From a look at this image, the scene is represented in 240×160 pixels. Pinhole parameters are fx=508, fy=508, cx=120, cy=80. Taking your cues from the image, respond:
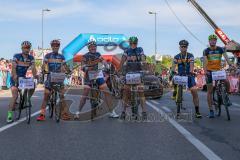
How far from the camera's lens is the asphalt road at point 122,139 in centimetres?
712

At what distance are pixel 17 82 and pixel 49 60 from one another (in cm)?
89

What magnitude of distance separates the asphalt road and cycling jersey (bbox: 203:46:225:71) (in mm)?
1272

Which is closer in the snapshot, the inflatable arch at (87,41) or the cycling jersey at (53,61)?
the cycling jersey at (53,61)

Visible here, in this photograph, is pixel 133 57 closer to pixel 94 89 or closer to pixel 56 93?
pixel 94 89

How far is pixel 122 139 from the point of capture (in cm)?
862

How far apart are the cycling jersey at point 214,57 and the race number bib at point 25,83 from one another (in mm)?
4147

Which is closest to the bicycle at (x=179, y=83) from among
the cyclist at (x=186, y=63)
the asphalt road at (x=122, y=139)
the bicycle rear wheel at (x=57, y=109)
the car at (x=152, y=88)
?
the cyclist at (x=186, y=63)

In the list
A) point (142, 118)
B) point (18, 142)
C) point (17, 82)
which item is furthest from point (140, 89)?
point (18, 142)

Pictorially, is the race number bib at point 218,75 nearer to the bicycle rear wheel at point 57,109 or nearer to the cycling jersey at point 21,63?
the bicycle rear wheel at point 57,109

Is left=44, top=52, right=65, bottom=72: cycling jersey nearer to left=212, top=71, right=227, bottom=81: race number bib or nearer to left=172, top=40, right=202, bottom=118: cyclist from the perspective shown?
left=172, top=40, right=202, bottom=118: cyclist

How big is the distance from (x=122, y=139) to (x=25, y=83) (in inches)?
139

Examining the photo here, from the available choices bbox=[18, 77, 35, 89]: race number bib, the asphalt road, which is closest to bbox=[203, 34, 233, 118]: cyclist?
the asphalt road

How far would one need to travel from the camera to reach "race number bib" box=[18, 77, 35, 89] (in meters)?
11.2

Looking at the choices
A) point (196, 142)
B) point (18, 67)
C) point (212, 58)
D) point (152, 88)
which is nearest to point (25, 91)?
point (18, 67)
